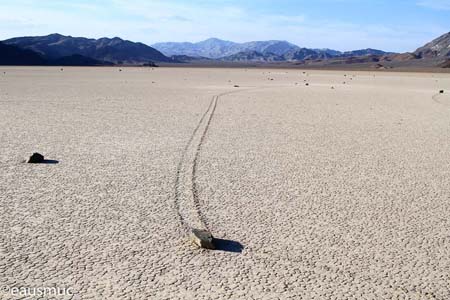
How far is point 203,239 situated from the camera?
4695 millimetres

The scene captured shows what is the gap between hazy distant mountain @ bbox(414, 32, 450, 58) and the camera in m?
166

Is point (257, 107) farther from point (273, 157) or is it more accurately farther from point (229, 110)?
point (273, 157)

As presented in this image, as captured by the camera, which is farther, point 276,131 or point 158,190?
point 276,131

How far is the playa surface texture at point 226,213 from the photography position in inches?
162

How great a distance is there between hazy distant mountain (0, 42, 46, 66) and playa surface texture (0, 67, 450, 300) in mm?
87966

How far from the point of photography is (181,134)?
10.9 metres

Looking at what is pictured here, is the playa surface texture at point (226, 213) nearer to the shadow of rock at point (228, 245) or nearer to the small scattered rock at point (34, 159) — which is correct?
the shadow of rock at point (228, 245)

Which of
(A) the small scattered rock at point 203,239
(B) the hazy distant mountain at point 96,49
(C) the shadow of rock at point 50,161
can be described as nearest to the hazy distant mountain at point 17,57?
(B) the hazy distant mountain at point 96,49

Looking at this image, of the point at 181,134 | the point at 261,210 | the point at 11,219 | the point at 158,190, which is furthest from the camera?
the point at 181,134

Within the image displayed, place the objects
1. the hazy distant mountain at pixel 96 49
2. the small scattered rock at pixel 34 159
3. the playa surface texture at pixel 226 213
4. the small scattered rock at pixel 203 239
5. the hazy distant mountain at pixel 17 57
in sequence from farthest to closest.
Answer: the hazy distant mountain at pixel 96 49
the hazy distant mountain at pixel 17 57
the small scattered rock at pixel 34 159
the small scattered rock at pixel 203 239
the playa surface texture at pixel 226 213

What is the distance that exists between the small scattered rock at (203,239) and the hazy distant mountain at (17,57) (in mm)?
93367

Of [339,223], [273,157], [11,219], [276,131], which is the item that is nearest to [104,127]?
[276,131]

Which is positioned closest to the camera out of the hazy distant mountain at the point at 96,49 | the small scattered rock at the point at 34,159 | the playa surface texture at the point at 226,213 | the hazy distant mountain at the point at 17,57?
the playa surface texture at the point at 226,213

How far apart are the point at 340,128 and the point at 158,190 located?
283 inches
